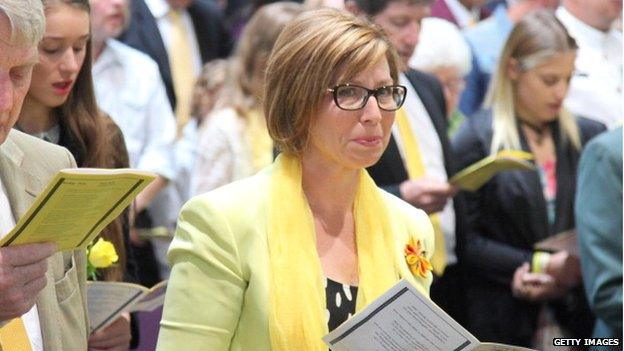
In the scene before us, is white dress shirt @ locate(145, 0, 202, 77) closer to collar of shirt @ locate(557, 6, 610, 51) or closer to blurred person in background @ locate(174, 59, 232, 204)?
blurred person in background @ locate(174, 59, 232, 204)

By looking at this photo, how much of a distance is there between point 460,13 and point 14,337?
6.24 metres

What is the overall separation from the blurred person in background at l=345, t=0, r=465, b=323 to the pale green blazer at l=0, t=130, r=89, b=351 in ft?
7.08

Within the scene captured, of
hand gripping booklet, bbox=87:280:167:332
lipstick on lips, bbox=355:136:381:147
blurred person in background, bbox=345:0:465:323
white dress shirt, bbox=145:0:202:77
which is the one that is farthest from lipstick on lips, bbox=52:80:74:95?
white dress shirt, bbox=145:0:202:77

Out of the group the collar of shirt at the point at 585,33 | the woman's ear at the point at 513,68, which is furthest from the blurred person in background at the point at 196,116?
the collar of shirt at the point at 585,33

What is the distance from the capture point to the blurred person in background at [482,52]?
766 cm

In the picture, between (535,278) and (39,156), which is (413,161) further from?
(39,156)

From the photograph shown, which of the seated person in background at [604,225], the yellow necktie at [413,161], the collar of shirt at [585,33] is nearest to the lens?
the seated person in background at [604,225]

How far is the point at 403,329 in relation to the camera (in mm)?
3115

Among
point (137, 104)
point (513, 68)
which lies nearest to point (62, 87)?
point (137, 104)

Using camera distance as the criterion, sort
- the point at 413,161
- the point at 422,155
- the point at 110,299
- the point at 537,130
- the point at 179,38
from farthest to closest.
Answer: the point at 179,38, the point at 537,130, the point at 422,155, the point at 413,161, the point at 110,299

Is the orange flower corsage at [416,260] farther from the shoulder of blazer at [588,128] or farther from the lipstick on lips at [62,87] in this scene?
the shoulder of blazer at [588,128]

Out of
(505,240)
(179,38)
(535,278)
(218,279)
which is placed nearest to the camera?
(218,279)

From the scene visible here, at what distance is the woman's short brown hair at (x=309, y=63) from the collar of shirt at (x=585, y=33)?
4066mm

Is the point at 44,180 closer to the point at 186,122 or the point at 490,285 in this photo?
the point at 490,285
